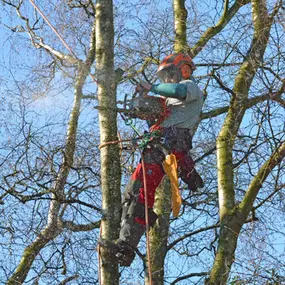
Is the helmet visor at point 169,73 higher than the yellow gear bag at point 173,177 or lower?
higher

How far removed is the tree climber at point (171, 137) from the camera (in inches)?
277

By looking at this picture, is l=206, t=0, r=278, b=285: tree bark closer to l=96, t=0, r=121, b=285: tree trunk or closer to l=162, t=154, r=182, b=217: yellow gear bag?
l=162, t=154, r=182, b=217: yellow gear bag

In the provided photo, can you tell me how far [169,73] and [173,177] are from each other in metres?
1.07

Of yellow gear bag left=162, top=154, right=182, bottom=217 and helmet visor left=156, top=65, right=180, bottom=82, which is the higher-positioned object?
helmet visor left=156, top=65, right=180, bottom=82

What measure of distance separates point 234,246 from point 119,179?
1025 millimetres

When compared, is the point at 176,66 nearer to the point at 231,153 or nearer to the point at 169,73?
the point at 169,73

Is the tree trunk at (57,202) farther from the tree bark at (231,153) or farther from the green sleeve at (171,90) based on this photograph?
the tree bark at (231,153)

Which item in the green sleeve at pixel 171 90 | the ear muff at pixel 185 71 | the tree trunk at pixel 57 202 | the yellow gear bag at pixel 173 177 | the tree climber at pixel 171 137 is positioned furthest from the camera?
the tree trunk at pixel 57 202

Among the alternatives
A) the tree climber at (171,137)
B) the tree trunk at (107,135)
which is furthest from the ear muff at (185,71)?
the tree trunk at (107,135)

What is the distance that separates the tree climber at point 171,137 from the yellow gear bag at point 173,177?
25 centimetres

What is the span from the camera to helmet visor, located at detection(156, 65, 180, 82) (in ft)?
24.5

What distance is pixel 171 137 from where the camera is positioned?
7.21m

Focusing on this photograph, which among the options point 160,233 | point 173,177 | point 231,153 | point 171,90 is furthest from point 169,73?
point 160,233

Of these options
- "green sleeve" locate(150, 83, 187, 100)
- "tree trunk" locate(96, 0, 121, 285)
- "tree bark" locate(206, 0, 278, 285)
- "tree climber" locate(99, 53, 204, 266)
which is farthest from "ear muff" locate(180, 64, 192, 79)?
"tree trunk" locate(96, 0, 121, 285)
